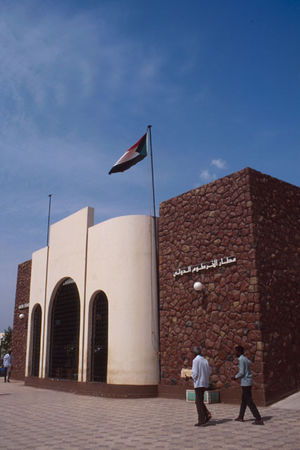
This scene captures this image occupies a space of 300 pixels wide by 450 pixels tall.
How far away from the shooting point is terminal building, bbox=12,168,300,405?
10578 millimetres

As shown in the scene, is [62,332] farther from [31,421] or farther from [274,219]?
[274,219]

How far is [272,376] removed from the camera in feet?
32.8

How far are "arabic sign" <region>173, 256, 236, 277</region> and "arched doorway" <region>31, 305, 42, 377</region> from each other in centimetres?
892

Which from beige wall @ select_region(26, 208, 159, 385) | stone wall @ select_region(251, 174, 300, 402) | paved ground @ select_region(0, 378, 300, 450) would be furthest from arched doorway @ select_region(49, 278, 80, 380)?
stone wall @ select_region(251, 174, 300, 402)

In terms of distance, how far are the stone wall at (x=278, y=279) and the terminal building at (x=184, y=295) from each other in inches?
1.1

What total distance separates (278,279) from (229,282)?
4.20ft

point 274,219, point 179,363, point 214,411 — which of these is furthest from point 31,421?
point 274,219

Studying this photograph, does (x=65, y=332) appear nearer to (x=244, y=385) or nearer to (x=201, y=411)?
(x=201, y=411)

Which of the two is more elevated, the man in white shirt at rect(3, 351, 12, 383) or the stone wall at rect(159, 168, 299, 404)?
the stone wall at rect(159, 168, 299, 404)

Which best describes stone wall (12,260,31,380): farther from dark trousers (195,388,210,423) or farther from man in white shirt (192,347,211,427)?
dark trousers (195,388,210,423)

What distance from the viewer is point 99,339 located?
14250mm

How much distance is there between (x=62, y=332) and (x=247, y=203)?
31.1 ft

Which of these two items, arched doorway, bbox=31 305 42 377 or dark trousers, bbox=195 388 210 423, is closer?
dark trousers, bbox=195 388 210 423

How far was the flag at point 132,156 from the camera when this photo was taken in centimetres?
1469
